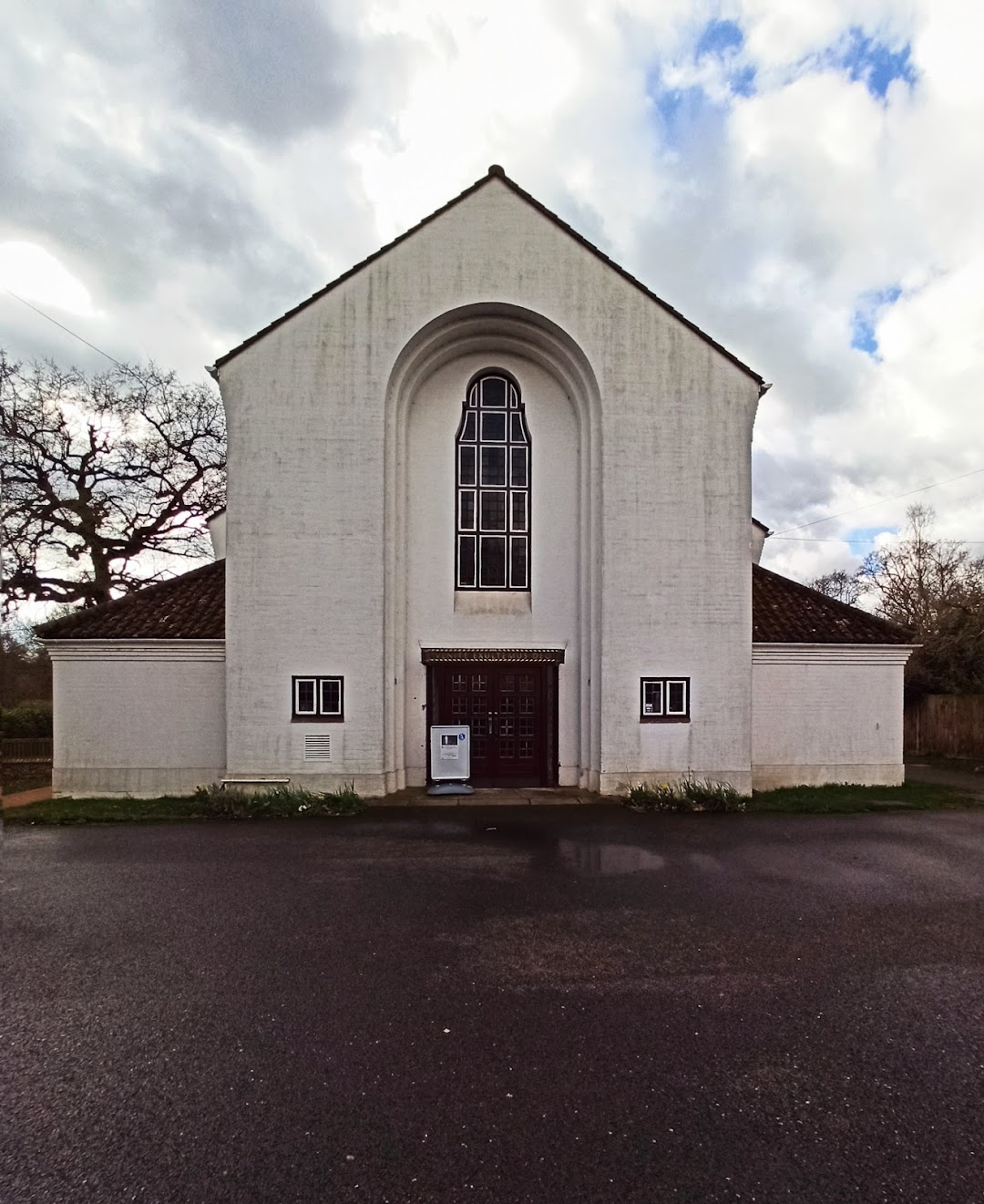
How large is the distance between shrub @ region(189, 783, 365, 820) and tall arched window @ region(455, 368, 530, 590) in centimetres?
464

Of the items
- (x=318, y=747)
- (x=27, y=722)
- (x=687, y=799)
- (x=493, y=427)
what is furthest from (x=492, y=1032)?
(x=27, y=722)

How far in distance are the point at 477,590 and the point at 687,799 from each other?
5544 mm

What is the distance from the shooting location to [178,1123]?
136 inches

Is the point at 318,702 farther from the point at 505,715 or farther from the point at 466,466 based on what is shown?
the point at 466,466

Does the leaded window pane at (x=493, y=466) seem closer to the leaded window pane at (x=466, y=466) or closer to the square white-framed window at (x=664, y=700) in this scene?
the leaded window pane at (x=466, y=466)

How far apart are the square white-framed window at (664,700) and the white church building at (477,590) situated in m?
0.05

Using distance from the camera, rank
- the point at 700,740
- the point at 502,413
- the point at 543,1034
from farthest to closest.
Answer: the point at 502,413, the point at 700,740, the point at 543,1034

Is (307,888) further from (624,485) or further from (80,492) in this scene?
(80,492)

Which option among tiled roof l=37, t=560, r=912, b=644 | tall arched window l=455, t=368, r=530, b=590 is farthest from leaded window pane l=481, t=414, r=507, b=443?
tiled roof l=37, t=560, r=912, b=644

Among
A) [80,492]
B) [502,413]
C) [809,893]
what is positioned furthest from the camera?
[80,492]

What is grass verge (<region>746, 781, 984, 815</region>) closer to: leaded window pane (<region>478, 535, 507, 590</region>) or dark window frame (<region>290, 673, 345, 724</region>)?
leaded window pane (<region>478, 535, 507, 590</region>)

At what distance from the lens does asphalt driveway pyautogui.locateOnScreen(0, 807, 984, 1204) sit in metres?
3.16

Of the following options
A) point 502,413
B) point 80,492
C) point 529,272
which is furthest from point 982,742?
point 80,492

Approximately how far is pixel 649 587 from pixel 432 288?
6.98 metres
